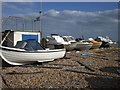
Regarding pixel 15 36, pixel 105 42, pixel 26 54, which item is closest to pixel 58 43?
pixel 15 36

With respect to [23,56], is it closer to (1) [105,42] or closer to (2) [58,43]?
(2) [58,43]

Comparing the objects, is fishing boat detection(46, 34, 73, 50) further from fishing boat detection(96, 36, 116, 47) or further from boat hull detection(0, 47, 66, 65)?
fishing boat detection(96, 36, 116, 47)

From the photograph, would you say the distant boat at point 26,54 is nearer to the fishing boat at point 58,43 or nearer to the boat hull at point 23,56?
the boat hull at point 23,56

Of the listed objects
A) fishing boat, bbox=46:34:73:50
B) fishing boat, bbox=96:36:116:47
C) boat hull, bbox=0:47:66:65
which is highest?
boat hull, bbox=0:47:66:65

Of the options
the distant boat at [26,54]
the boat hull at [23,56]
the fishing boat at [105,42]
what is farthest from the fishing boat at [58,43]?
the fishing boat at [105,42]

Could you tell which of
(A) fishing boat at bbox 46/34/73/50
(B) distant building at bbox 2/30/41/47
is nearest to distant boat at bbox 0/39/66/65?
(B) distant building at bbox 2/30/41/47

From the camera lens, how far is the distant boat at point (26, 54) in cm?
818

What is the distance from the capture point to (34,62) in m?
9.41

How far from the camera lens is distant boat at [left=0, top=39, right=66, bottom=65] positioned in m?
8.18

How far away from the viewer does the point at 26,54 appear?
867cm

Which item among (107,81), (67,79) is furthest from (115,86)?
(67,79)

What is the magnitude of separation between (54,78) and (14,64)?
3745 millimetres

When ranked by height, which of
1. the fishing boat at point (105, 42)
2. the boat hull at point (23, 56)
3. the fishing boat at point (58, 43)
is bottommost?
A: the fishing boat at point (105, 42)

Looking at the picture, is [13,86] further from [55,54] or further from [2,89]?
[55,54]
